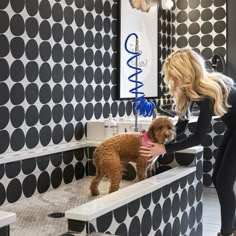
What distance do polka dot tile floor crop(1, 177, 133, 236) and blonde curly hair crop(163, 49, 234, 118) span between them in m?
0.94

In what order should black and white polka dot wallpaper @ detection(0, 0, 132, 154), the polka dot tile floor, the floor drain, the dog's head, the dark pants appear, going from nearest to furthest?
the polka dot tile floor
the floor drain
the dog's head
the dark pants
black and white polka dot wallpaper @ detection(0, 0, 132, 154)

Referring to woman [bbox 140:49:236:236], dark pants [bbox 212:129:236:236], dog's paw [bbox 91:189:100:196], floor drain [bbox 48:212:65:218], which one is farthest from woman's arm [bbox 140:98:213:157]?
floor drain [bbox 48:212:65:218]

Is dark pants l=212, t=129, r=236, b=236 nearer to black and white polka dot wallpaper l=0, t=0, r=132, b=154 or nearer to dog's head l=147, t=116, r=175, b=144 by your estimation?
dog's head l=147, t=116, r=175, b=144

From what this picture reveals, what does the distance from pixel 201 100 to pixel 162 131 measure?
1.03ft

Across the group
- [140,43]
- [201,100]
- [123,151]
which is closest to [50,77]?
[123,151]

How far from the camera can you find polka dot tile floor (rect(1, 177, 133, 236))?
7.61ft

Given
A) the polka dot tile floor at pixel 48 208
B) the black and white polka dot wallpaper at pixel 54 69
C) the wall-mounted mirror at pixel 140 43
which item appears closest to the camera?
the polka dot tile floor at pixel 48 208

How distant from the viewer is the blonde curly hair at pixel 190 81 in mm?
2549

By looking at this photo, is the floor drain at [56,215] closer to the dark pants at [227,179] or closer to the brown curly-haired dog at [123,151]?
the brown curly-haired dog at [123,151]

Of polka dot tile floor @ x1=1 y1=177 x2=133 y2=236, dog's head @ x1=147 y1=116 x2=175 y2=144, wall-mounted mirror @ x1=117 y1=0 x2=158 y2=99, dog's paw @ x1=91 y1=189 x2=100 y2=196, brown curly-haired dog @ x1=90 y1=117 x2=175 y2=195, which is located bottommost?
polka dot tile floor @ x1=1 y1=177 x2=133 y2=236

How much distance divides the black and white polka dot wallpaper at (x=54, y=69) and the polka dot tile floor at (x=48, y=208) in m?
0.37

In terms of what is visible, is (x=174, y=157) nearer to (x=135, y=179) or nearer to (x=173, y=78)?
(x=135, y=179)

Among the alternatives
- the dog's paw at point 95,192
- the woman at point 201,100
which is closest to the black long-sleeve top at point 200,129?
the woman at point 201,100

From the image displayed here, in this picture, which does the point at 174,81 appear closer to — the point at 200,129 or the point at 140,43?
the point at 200,129
